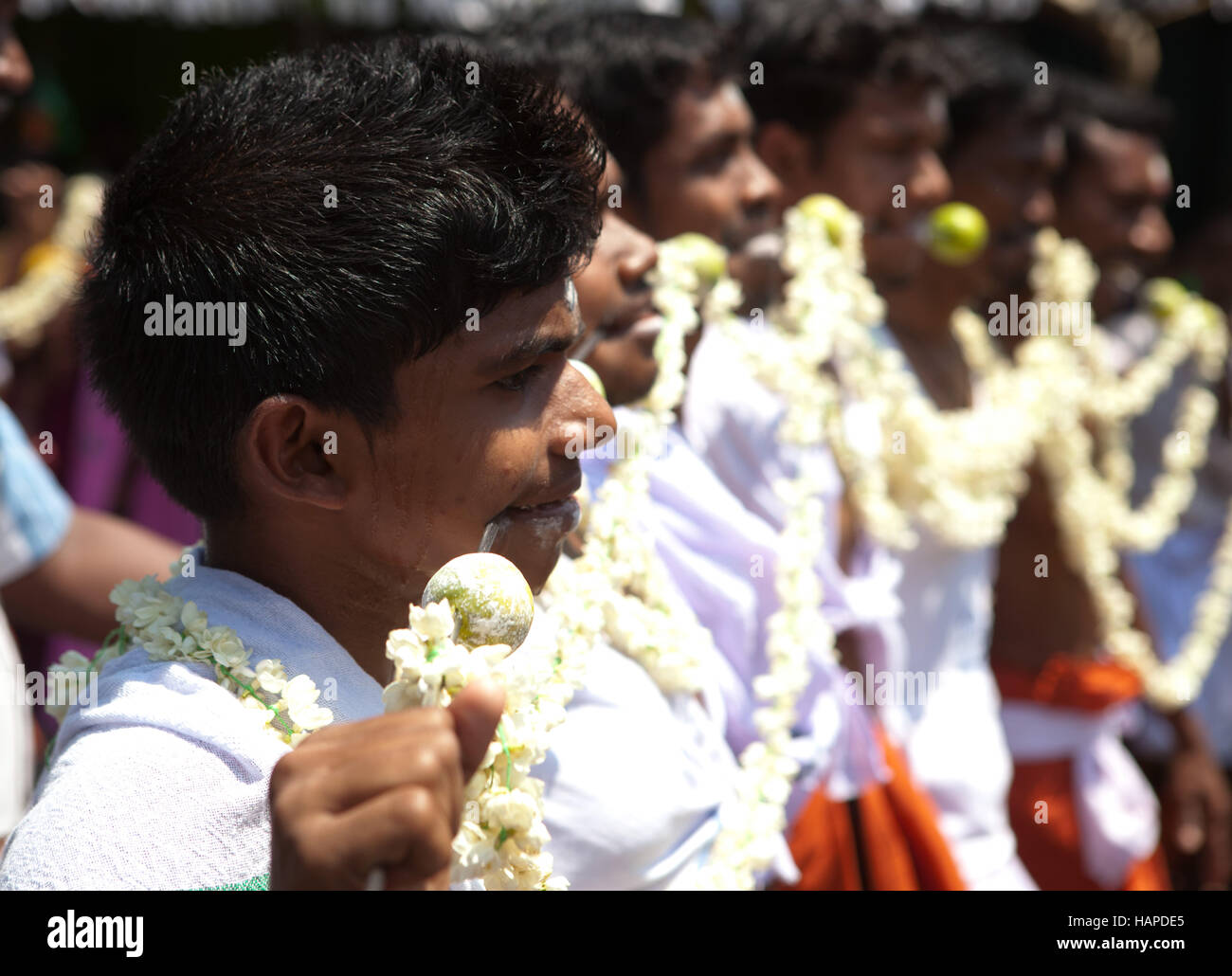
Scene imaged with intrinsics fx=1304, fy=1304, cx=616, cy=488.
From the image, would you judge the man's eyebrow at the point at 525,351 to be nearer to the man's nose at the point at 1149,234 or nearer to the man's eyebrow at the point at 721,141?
the man's eyebrow at the point at 721,141

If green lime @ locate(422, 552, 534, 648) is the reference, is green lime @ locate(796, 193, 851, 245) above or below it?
above

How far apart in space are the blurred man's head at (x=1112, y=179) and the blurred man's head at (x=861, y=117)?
117 cm

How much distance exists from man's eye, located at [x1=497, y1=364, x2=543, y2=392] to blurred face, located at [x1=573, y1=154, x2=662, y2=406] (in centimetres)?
56

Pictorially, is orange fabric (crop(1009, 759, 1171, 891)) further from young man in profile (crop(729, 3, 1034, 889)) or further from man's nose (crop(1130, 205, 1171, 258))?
man's nose (crop(1130, 205, 1171, 258))

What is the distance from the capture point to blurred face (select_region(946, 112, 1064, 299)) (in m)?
4.14

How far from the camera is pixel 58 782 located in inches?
46.0

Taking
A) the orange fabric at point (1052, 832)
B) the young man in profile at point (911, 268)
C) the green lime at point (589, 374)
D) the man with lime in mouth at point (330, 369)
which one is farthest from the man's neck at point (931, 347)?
the man with lime in mouth at point (330, 369)

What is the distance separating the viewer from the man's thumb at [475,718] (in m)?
0.96

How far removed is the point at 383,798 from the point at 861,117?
308 cm

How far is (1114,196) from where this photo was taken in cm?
470

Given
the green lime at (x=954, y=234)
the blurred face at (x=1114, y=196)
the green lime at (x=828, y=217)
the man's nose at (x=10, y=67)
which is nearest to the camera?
the man's nose at (x=10, y=67)

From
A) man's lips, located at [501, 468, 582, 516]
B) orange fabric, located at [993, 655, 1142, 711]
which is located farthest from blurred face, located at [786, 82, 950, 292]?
man's lips, located at [501, 468, 582, 516]

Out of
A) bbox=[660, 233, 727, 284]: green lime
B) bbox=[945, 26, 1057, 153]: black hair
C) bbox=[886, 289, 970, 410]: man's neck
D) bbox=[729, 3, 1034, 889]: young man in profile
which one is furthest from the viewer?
bbox=[945, 26, 1057, 153]: black hair
